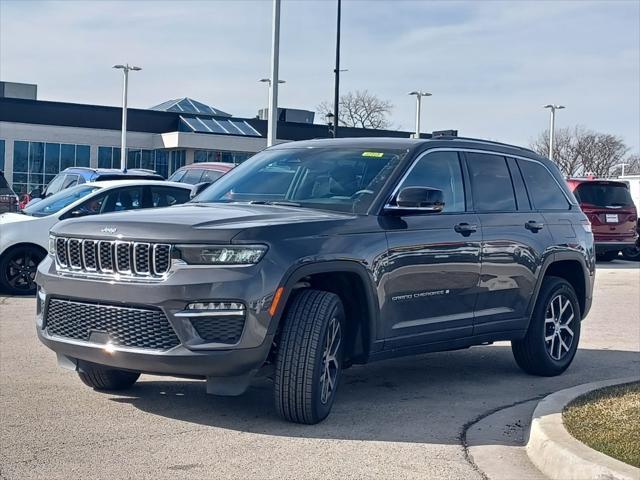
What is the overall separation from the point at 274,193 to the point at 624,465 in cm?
325

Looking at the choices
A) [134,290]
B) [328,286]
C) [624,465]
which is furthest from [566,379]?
[134,290]

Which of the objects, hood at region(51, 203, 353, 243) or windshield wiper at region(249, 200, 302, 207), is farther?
windshield wiper at region(249, 200, 302, 207)

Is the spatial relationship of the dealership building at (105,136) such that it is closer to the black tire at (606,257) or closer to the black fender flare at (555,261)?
the black tire at (606,257)

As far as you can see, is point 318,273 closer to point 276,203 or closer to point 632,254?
point 276,203

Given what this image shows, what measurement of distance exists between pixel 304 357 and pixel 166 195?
26.9ft

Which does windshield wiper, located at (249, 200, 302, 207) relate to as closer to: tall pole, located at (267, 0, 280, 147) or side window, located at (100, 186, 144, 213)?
side window, located at (100, 186, 144, 213)

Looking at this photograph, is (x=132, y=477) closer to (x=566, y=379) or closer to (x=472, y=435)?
(x=472, y=435)

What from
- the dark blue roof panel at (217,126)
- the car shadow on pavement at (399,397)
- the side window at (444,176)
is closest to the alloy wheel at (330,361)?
the car shadow on pavement at (399,397)

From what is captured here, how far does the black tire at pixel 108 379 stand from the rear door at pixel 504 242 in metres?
2.66

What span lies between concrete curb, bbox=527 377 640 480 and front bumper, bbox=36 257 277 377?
5.55ft

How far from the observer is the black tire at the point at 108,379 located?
22.1ft

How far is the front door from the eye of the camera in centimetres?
661

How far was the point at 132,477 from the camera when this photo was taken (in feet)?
16.4

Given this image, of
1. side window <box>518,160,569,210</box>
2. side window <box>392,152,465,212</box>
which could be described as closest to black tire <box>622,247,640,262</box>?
side window <box>518,160,569,210</box>
